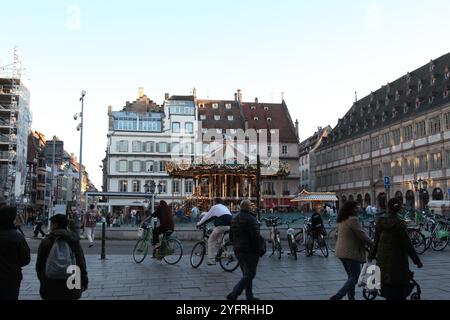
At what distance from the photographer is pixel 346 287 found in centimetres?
784

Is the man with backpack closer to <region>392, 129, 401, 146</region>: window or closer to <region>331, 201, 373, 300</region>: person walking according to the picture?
<region>331, 201, 373, 300</region>: person walking

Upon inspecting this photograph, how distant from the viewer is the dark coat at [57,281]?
5840 mm

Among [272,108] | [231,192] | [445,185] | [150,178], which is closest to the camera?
[231,192]

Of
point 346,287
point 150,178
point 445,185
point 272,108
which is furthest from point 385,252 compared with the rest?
point 272,108

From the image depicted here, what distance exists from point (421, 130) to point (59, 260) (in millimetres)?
59618

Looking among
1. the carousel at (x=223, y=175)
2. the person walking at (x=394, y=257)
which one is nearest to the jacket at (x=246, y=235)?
the person walking at (x=394, y=257)

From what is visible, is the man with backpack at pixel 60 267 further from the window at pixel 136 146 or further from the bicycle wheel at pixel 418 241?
the window at pixel 136 146

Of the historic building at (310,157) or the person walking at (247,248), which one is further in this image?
the historic building at (310,157)

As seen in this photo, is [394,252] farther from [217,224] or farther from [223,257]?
[217,224]

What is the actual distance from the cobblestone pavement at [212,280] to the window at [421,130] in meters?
47.3

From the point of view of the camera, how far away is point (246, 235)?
8422mm
